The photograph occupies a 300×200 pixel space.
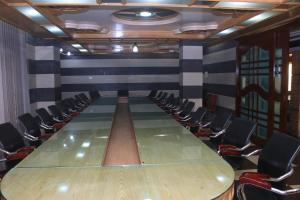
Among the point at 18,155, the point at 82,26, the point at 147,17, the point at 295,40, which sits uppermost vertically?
the point at 147,17

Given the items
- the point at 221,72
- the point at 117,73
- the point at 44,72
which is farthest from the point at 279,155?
the point at 117,73

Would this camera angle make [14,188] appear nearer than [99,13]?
Yes

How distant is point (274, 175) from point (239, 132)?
94 centimetres

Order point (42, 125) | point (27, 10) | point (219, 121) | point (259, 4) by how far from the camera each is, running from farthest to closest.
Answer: point (42, 125)
point (219, 121)
point (27, 10)
point (259, 4)

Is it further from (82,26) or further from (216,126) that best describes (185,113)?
(82,26)

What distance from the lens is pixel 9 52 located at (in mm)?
4867

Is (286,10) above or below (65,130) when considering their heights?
above

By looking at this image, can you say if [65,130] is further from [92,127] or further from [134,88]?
[134,88]

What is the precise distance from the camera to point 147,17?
16.7ft

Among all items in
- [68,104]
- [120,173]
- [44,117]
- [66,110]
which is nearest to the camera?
[120,173]

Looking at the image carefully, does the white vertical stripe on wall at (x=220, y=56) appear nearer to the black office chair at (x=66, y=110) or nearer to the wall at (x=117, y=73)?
the wall at (x=117, y=73)

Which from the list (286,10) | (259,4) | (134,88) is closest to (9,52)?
(259,4)

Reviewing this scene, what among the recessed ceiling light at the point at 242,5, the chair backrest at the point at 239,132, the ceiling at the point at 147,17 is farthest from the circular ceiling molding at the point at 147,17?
the chair backrest at the point at 239,132

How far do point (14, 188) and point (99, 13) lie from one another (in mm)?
3390
